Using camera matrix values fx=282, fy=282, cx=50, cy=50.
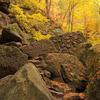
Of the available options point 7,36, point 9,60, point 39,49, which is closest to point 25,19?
point 7,36

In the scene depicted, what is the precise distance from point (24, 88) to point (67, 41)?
7200 mm

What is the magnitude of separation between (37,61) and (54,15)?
2628 centimetres

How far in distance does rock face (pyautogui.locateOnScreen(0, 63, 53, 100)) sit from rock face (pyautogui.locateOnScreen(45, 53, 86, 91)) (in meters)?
2.80

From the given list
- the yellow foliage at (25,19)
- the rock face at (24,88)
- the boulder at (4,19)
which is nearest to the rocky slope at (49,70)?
the rock face at (24,88)

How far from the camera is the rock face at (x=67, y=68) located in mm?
7801

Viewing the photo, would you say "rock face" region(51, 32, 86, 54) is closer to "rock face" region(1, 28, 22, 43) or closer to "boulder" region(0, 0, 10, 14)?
"rock face" region(1, 28, 22, 43)

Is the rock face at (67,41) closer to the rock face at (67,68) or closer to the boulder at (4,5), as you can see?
the rock face at (67,68)

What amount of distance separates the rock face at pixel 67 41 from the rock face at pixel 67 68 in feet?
7.70

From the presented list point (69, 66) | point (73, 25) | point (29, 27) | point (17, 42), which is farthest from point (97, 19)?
point (69, 66)

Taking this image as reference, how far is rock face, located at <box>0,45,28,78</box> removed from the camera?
23.8 ft

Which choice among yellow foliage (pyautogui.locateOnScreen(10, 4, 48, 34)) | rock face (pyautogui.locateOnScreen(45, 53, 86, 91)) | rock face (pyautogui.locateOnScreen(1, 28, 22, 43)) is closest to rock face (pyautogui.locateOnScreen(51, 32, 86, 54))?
rock face (pyautogui.locateOnScreen(1, 28, 22, 43))

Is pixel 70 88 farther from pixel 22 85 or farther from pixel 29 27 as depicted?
→ pixel 29 27

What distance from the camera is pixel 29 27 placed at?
1931 cm

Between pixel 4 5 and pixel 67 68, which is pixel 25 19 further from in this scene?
pixel 67 68
